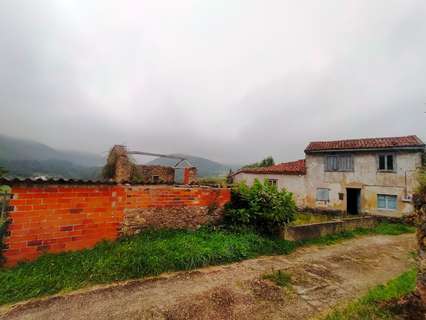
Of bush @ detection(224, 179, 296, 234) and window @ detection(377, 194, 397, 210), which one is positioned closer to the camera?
bush @ detection(224, 179, 296, 234)

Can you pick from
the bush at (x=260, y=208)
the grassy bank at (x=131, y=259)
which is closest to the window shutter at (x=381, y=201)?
the bush at (x=260, y=208)

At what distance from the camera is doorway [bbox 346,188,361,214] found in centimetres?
1636

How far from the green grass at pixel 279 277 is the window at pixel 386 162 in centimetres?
1515

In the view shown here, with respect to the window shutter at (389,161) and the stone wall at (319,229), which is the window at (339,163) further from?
the stone wall at (319,229)

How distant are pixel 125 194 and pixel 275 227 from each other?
14.4ft

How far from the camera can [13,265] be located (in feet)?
11.0

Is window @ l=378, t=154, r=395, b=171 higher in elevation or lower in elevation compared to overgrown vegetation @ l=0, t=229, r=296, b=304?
higher

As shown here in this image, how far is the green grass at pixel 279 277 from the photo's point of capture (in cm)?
375

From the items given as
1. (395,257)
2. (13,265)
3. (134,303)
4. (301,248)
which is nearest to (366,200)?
(395,257)

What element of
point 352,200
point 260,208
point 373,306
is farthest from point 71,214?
point 352,200

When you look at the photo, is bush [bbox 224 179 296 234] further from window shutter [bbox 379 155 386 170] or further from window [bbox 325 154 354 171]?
window shutter [bbox 379 155 386 170]

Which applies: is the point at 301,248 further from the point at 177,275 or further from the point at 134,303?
the point at 134,303

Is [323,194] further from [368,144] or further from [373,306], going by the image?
[373,306]

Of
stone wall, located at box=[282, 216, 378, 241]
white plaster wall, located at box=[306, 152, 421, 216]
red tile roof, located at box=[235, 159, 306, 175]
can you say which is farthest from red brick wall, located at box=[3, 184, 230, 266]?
red tile roof, located at box=[235, 159, 306, 175]
